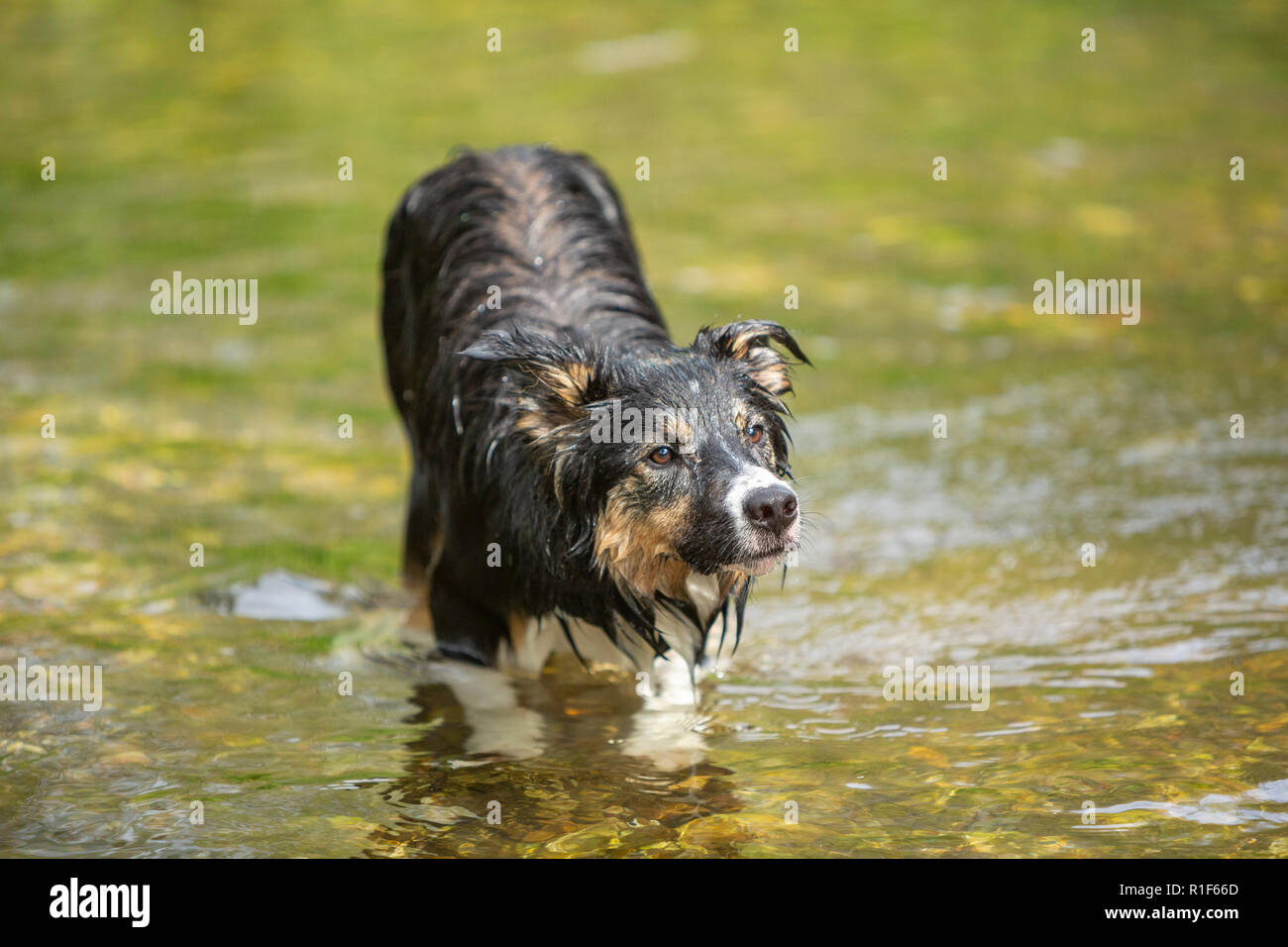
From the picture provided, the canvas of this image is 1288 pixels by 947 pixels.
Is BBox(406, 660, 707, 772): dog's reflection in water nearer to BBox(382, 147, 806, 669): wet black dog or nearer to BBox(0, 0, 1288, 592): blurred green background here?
BBox(382, 147, 806, 669): wet black dog

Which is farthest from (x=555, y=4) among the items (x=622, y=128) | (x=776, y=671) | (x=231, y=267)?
(x=776, y=671)

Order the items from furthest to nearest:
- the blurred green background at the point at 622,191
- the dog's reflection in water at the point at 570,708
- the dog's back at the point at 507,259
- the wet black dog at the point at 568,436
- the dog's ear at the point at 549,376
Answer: the blurred green background at the point at 622,191 < the dog's back at the point at 507,259 < the dog's reflection in water at the point at 570,708 < the dog's ear at the point at 549,376 < the wet black dog at the point at 568,436

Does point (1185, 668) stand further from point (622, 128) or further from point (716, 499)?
point (622, 128)

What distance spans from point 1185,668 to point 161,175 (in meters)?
11.6

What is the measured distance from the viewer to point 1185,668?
A: 21.1 ft

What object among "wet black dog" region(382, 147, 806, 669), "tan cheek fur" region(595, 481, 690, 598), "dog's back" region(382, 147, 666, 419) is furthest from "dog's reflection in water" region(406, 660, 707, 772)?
"dog's back" region(382, 147, 666, 419)

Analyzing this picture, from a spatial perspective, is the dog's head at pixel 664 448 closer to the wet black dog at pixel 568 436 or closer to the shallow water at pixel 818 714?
the wet black dog at pixel 568 436

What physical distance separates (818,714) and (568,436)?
1.64 meters

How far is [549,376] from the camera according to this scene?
18.2 ft

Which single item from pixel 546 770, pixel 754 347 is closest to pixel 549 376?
pixel 754 347

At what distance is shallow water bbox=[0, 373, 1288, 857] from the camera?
5223 mm

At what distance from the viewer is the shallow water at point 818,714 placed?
5223 millimetres

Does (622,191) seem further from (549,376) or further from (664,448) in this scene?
(664,448)

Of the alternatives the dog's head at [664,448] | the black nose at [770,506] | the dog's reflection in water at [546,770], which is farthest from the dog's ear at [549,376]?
the dog's reflection in water at [546,770]
